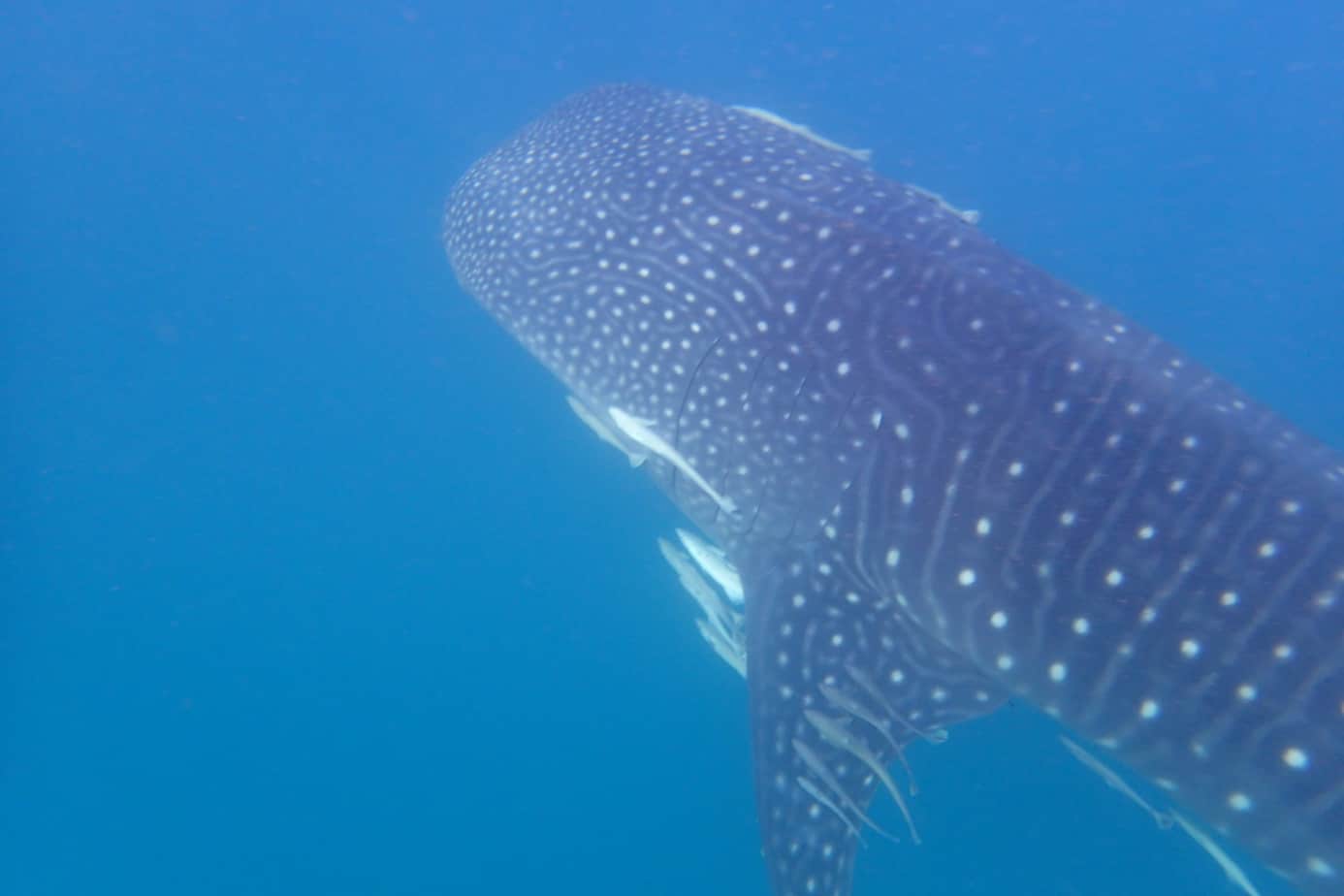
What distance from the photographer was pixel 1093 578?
3.23 meters

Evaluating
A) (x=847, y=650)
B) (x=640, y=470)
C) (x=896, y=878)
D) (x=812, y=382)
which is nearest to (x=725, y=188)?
(x=812, y=382)

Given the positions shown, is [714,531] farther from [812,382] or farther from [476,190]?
[476,190]

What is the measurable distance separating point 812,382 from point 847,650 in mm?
1252

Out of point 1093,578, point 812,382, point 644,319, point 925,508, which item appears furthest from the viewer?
point 644,319

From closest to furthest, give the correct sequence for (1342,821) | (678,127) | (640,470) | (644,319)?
(1342,821) < (644,319) < (678,127) < (640,470)

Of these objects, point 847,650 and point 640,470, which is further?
point 640,470

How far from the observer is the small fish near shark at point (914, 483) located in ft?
9.98

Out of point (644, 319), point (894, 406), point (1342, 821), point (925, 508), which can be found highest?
point (644, 319)

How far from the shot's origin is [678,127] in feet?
16.1

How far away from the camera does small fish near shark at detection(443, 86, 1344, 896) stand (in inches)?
120

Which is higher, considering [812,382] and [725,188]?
[725,188]

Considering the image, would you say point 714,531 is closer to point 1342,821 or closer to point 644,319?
point 644,319

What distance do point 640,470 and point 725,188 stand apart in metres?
3.47

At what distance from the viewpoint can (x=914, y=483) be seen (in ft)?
11.8
